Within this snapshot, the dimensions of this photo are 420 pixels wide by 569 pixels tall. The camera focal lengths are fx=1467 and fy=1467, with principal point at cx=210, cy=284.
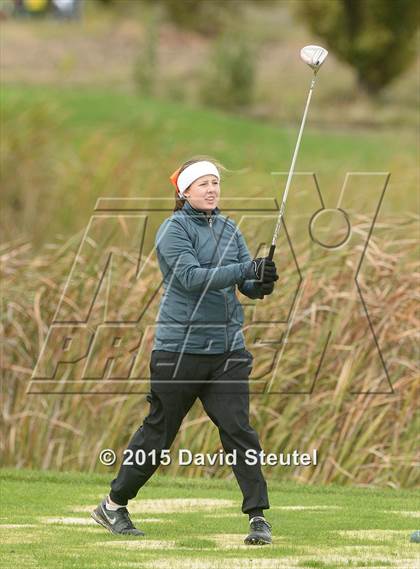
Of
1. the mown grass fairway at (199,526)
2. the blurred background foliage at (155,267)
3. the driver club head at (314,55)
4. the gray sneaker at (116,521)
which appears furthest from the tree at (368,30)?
the gray sneaker at (116,521)

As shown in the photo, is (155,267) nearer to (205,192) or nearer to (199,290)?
(205,192)

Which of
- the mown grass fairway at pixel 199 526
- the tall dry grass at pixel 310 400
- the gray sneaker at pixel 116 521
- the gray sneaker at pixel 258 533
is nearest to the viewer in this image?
the mown grass fairway at pixel 199 526

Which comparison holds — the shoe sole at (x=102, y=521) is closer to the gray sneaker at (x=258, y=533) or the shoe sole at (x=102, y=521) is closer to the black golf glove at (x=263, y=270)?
the gray sneaker at (x=258, y=533)

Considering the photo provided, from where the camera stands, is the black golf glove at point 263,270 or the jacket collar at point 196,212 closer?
the black golf glove at point 263,270

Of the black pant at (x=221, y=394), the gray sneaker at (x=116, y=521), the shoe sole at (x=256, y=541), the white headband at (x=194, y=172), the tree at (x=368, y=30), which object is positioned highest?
the tree at (x=368, y=30)

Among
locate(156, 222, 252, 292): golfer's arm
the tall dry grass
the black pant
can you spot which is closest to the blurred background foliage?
the tall dry grass

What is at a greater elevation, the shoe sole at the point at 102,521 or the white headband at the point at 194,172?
the white headband at the point at 194,172

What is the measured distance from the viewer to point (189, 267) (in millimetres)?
6156

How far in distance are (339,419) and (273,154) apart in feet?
54.4

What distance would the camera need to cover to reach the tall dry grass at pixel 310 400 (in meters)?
9.04

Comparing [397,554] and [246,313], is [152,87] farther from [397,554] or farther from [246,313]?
[397,554]

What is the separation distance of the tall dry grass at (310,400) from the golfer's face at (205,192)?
299 centimetres

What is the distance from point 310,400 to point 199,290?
10.5 feet

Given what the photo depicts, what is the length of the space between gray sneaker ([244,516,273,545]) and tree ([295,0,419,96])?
27.4 metres
